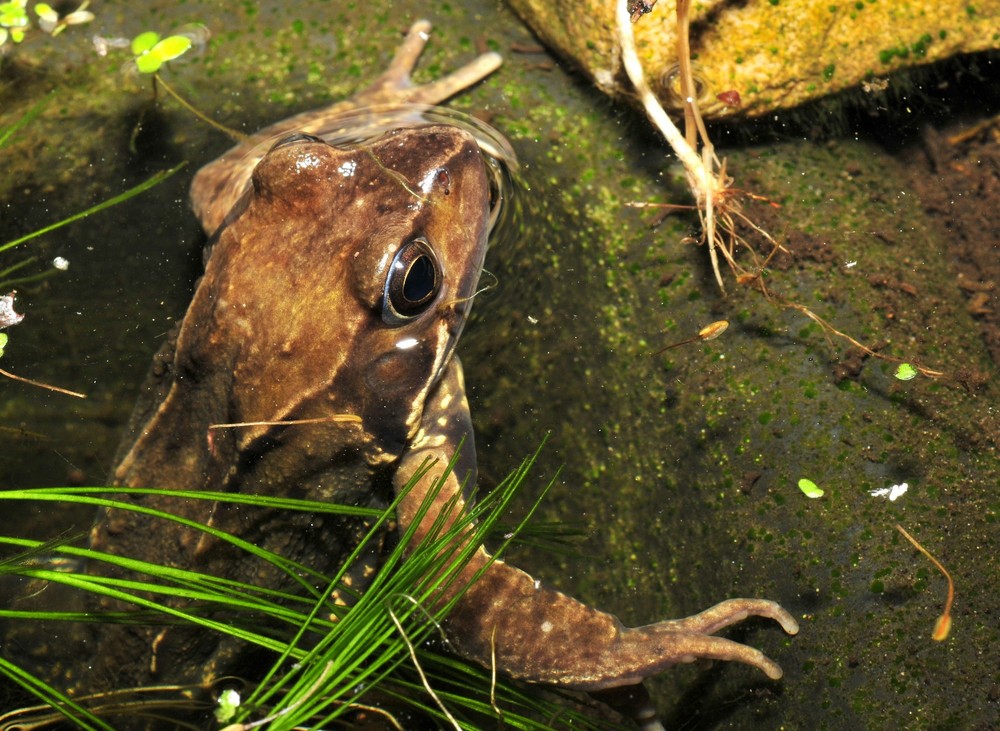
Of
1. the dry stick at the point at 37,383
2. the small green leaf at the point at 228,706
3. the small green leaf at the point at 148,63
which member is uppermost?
the small green leaf at the point at 148,63

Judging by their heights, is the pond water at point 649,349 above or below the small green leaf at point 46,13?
below

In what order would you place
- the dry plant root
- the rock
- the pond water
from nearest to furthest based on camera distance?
1. the pond water
2. the dry plant root
3. the rock

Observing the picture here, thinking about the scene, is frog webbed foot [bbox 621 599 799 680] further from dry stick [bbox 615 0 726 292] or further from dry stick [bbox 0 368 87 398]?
dry stick [bbox 0 368 87 398]

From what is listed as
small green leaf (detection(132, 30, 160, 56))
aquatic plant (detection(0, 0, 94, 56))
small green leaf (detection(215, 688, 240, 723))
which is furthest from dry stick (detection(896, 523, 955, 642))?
aquatic plant (detection(0, 0, 94, 56))

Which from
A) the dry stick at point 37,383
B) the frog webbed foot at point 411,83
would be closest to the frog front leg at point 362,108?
the frog webbed foot at point 411,83

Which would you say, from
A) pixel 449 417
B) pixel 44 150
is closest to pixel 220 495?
pixel 449 417

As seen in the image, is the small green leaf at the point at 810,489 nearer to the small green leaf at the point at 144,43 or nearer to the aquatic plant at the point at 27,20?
the small green leaf at the point at 144,43

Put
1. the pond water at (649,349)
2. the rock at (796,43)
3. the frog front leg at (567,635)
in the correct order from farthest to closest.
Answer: the rock at (796,43) < the frog front leg at (567,635) < the pond water at (649,349)
